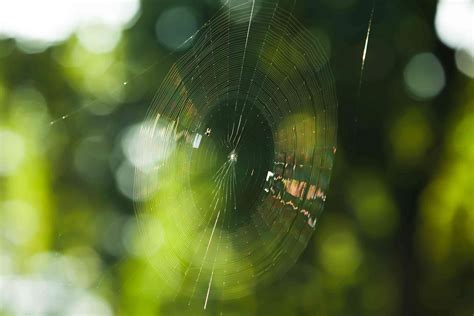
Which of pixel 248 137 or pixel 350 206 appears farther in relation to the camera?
pixel 350 206

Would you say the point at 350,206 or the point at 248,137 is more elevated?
the point at 248,137

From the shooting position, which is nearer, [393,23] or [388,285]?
[388,285]

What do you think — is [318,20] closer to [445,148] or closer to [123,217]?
[445,148]

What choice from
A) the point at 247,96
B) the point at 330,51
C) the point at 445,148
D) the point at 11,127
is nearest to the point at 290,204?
the point at 247,96

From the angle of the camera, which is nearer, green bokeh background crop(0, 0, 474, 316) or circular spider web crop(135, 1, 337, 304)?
circular spider web crop(135, 1, 337, 304)
